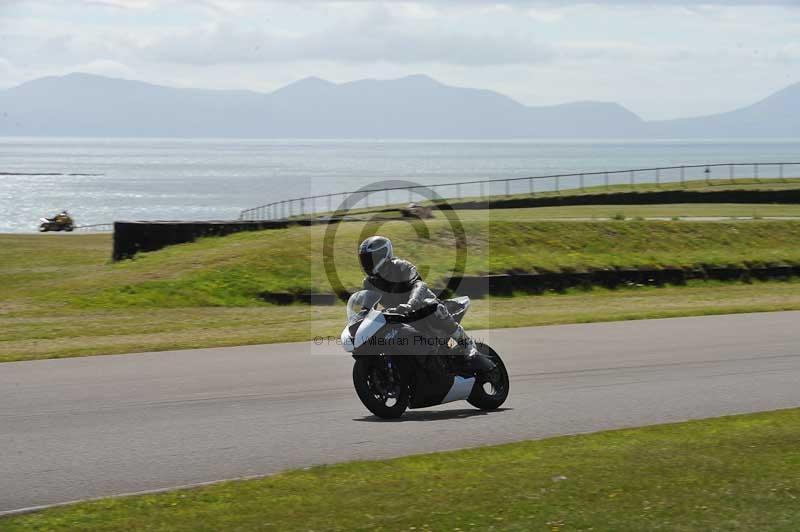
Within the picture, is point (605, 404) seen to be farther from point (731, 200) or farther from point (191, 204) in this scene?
point (191, 204)

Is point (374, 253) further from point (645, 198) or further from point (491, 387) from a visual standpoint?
point (645, 198)

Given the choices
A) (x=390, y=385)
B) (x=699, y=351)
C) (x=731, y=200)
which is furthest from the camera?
(x=731, y=200)

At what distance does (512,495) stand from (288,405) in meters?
4.25

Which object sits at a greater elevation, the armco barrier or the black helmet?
the armco barrier

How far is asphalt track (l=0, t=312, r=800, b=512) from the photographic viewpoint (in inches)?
350

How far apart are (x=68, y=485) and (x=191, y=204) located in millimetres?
154567

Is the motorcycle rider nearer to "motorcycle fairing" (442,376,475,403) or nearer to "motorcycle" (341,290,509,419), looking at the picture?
"motorcycle" (341,290,509,419)

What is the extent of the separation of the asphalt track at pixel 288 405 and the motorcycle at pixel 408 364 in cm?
24

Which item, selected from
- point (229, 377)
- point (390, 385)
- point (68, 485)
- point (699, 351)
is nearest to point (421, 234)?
point (699, 351)

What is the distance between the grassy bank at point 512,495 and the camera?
22.9 feet

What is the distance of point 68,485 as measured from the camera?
26.6ft

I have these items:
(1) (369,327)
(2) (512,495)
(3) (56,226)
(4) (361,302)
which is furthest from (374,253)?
(3) (56,226)

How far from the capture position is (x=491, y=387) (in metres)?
11.6

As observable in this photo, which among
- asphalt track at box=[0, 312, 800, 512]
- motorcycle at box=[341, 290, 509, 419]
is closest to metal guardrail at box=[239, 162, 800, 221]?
asphalt track at box=[0, 312, 800, 512]
